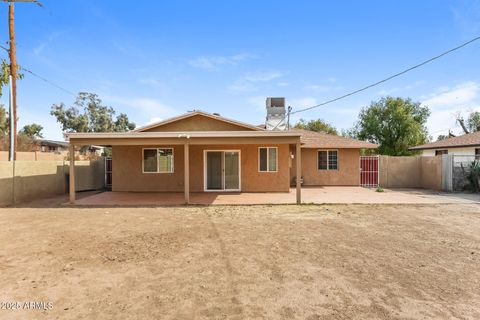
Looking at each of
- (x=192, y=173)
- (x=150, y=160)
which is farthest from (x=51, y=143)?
(x=192, y=173)

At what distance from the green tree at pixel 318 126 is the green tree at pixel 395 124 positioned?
11499mm

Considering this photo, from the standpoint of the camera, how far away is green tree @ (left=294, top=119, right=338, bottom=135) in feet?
137

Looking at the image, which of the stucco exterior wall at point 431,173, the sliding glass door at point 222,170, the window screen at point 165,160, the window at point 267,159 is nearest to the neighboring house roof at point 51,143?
the window screen at point 165,160

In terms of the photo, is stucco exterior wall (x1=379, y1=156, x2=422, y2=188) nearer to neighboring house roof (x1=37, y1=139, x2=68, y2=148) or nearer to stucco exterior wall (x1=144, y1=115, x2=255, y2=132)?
stucco exterior wall (x1=144, y1=115, x2=255, y2=132)

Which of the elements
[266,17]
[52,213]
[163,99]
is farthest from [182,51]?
[52,213]

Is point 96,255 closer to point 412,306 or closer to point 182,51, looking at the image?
point 412,306

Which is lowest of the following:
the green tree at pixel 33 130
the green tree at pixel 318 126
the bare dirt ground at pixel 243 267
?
the bare dirt ground at pixel 243 267

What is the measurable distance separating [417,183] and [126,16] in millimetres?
18396

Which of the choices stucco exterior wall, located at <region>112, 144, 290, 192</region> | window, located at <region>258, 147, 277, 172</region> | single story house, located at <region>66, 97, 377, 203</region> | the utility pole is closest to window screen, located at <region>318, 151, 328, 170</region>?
single story house, located at <region>66, 97, 377, 203</region>

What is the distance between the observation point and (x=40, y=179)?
41.3 ft

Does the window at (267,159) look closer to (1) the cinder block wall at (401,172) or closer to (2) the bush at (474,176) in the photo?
(1) the cinder block wall at (401,172)

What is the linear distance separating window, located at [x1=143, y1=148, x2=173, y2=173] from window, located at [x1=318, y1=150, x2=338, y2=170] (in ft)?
29.7

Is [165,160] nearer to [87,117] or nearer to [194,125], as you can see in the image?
[194,125]

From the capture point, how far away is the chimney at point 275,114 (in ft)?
57.2
